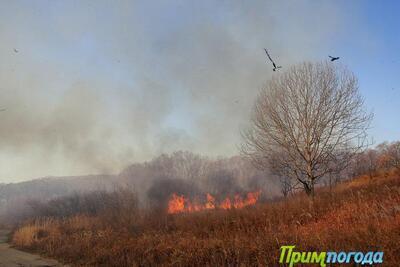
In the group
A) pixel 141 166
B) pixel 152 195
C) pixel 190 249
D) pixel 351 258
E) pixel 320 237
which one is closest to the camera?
pixel 351 258

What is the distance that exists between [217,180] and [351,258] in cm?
5420

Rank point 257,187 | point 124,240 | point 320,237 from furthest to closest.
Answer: point 257,187
point 124,240
point 320,237

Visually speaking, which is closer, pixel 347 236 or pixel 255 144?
pixel 347 236

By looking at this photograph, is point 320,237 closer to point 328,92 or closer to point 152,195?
point 328,92

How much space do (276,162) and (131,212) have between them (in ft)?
30.4

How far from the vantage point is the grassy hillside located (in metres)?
6.81

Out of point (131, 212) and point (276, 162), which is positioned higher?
point (276, 162)

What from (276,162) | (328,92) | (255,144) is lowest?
(276,162)

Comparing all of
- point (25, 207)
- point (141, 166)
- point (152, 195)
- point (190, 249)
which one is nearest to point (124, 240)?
point (190, 249)

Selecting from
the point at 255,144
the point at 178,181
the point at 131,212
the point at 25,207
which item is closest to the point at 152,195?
the point at 178,181

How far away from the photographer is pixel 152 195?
4656 cm

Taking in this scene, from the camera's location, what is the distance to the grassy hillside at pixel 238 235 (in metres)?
6.81

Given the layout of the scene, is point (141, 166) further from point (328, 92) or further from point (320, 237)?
point (320, 237)

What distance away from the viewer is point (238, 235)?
10.4 m
